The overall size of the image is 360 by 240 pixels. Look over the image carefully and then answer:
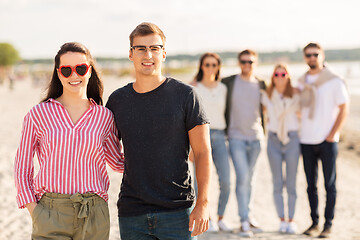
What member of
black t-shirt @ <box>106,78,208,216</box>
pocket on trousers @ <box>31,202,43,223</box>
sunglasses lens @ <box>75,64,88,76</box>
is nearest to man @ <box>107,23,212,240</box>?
black t-shirt @ <box>106,78,208,216</box>

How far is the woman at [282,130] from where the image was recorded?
5.04 metres

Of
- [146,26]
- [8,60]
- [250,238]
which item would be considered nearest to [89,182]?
[146,26]

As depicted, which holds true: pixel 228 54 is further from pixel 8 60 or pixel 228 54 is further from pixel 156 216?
pixel 156 216

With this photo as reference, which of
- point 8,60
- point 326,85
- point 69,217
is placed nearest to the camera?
point 69,217

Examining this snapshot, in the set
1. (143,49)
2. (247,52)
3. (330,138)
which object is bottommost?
(330,138)

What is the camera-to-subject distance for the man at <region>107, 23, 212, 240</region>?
2.44m

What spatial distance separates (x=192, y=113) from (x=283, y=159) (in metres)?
3.03

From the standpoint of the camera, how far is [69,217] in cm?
240

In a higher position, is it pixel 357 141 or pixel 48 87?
pixel 48 87

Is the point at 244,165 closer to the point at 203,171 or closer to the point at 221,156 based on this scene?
the point at 221,156

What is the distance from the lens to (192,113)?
244cm

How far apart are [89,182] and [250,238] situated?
10.2 ft

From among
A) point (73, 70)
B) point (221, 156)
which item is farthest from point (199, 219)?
point (221, 156)

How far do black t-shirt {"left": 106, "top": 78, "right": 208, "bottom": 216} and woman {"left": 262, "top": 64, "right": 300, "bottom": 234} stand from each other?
2787mm
